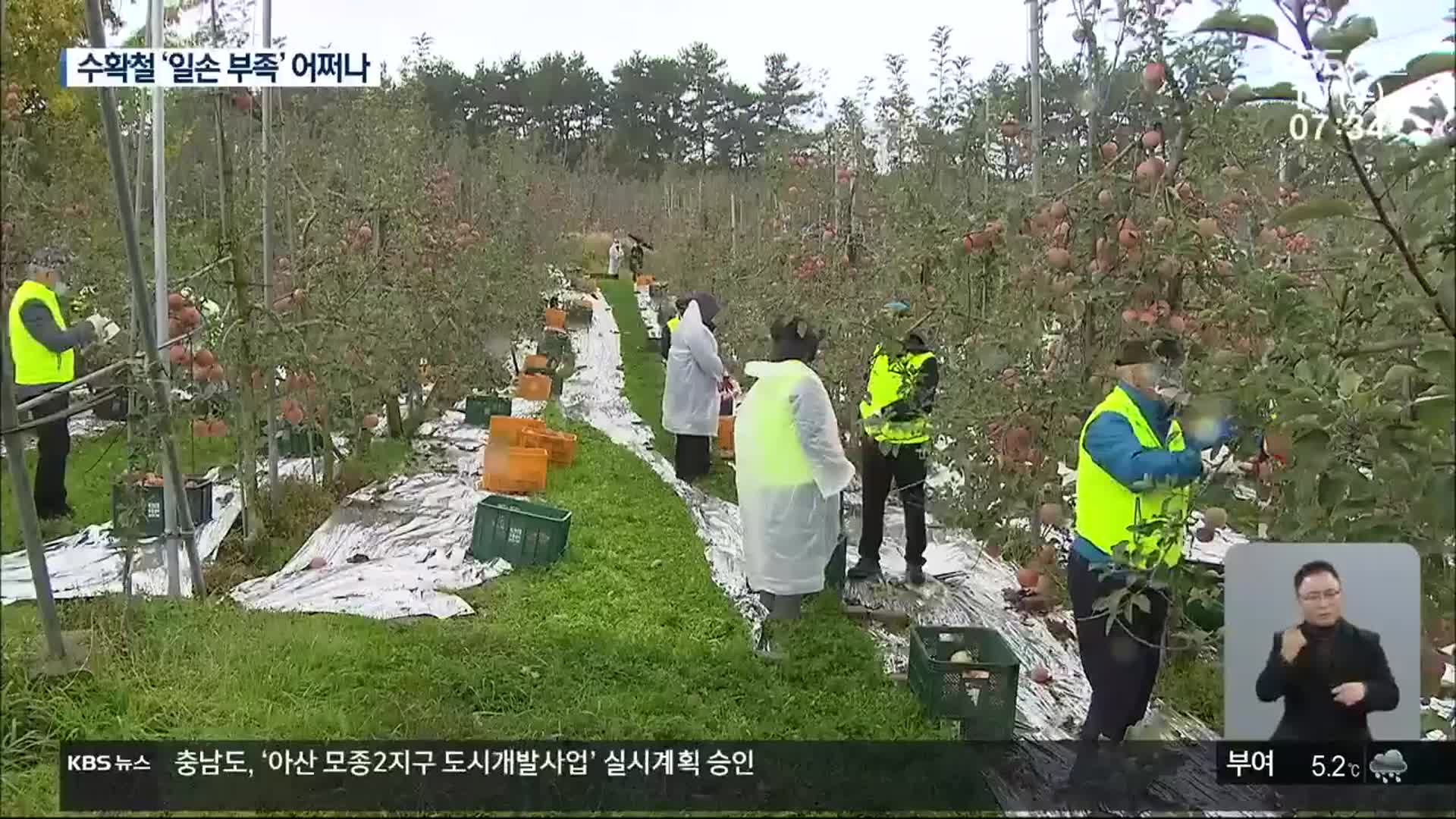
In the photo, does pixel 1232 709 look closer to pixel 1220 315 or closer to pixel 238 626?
pixel 1220 315

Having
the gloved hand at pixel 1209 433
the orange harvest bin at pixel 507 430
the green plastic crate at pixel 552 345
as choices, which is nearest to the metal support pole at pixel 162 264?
the orange harvest bin at pixel 507 430

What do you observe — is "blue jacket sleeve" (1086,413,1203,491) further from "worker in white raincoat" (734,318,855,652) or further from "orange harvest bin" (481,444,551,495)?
"orange harvest bin" (481,444,551,495)

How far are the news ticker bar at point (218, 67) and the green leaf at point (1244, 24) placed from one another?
1.81m

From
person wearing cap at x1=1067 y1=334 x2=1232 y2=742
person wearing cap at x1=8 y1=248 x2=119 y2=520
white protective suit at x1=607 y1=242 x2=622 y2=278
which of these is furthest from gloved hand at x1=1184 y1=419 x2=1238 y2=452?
white protective suit at x1=607 y1=242 x2=622 y2=278

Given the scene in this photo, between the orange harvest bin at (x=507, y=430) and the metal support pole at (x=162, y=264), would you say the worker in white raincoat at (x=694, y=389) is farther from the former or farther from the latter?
the metal support pole at (x=162, y=264)

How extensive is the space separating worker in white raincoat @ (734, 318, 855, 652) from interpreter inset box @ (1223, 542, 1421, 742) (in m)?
Answer: 1.85

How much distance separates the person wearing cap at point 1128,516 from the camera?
7.00ft

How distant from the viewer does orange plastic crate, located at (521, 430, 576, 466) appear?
646 centimetres

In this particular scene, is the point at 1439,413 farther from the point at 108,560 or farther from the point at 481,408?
the point at 481,408

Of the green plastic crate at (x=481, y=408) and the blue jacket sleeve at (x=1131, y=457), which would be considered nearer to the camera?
the blue jacket sleeve at (x=1131, y=457)

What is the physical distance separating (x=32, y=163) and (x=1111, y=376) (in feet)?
11.0

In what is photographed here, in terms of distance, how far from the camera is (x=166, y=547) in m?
3.68

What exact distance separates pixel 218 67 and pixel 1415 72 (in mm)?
2357

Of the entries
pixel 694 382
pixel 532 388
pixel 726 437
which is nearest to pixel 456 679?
pixel 694 382
